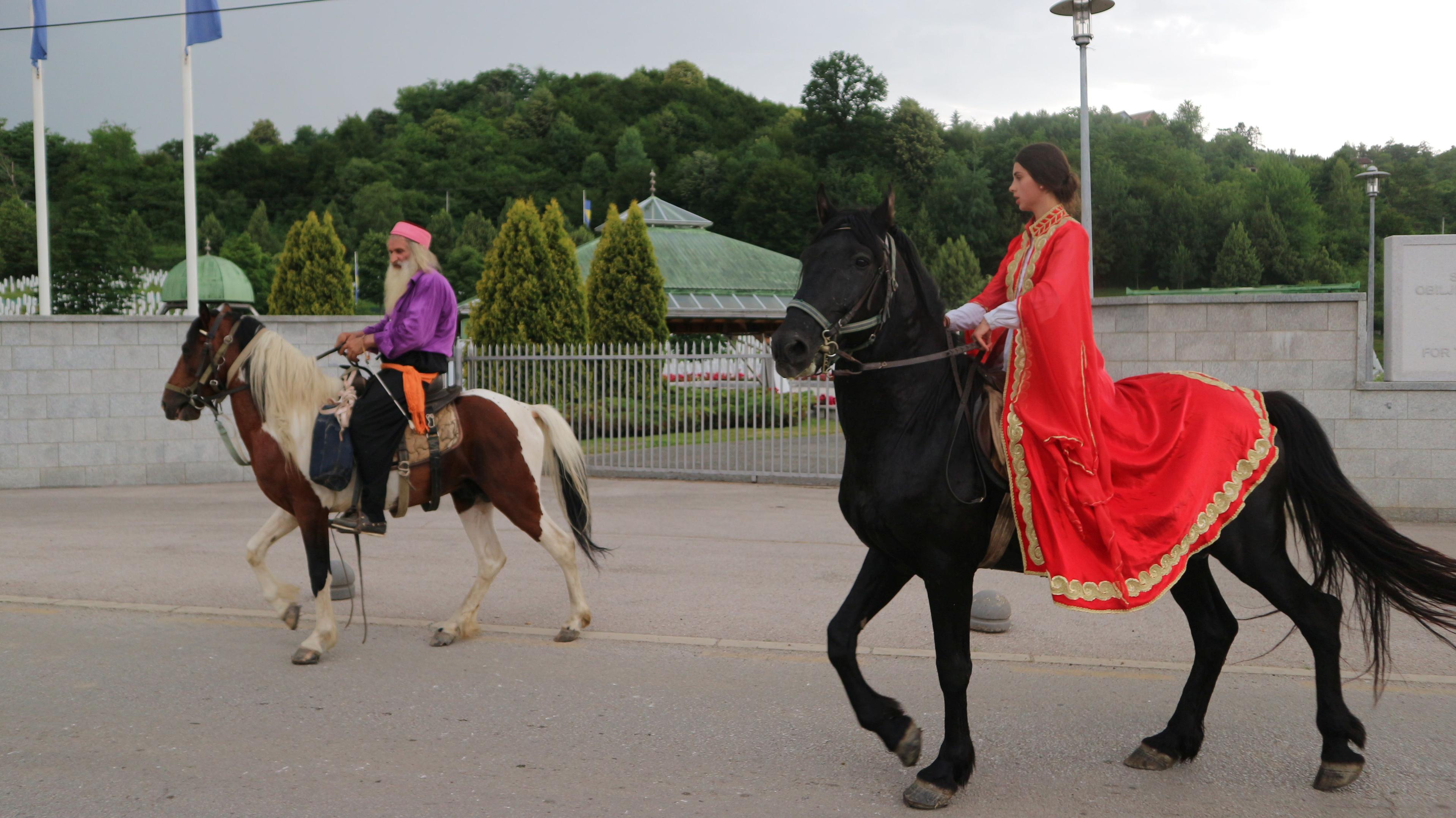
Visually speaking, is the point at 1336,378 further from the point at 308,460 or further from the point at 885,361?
the point at 308,460

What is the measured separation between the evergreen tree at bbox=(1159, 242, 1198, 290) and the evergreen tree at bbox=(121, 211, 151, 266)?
66409 millimetres

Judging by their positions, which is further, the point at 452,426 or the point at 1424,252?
the point at 1424,252

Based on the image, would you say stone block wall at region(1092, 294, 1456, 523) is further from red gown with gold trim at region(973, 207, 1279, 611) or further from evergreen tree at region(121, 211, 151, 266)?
evergreen tree at region(121, 211, 151, 266)

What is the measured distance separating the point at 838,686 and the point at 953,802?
1.55 metres

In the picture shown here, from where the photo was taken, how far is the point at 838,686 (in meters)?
5.46

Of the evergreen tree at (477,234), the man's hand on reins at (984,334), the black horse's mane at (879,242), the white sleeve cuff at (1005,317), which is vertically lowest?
the man's hand on reins at (984,334)

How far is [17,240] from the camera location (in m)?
42.7

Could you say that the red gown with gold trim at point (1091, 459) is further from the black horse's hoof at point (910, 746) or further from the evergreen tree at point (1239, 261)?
the evergreen tree at point (1239, 261)

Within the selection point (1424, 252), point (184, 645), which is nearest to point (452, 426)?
point (184, 645)

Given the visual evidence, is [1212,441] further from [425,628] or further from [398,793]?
[425,628]

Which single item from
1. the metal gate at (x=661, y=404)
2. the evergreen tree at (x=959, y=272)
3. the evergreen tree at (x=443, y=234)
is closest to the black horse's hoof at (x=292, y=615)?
the metal gate at (x=661, y=404)

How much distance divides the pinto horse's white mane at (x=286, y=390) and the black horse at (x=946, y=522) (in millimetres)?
3505

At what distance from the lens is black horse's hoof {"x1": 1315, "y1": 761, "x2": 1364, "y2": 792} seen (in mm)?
3990

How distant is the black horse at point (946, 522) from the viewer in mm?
3924
